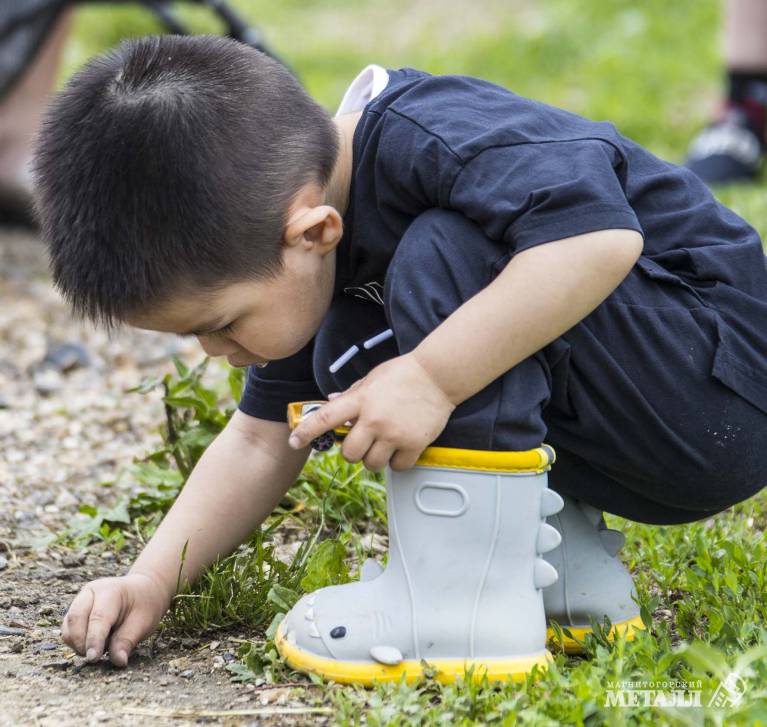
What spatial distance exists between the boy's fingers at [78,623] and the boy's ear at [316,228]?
1.94ft

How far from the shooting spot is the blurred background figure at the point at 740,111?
211 inches

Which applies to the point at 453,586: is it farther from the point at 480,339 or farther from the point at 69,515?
the point at 69,515

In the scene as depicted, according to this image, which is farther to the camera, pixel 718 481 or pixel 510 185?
pixel 718 481

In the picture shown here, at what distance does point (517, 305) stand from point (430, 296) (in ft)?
0.39

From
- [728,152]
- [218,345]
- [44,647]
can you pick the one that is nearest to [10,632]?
[44,647]

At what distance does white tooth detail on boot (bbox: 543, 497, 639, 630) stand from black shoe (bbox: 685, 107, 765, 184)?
12.1 feet

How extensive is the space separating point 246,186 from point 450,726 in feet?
2.36

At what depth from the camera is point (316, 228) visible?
1.73 metres

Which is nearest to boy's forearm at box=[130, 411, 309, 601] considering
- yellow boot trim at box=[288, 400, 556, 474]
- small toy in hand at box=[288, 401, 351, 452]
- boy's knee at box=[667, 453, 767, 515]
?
small toy in hand at box=[288, 401, 351, 452]

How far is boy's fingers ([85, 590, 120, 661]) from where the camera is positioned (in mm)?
1761

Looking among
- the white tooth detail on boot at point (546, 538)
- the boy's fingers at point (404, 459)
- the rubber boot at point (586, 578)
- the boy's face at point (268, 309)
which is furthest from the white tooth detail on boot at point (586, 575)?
the boy's face at point (268, 309)

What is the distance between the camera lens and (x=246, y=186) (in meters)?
1.63

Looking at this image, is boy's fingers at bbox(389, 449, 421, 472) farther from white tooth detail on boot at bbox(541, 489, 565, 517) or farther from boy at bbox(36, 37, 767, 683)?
white tooth detail on boot at bbox(541, 489, 565, 517)

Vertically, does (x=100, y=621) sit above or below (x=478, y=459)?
below
